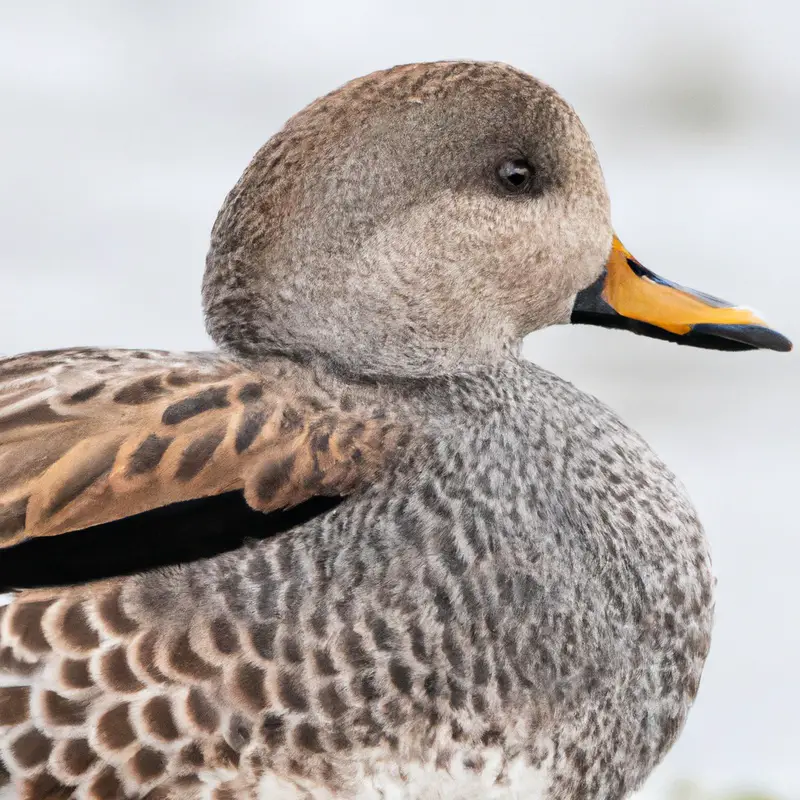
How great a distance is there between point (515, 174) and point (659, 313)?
38 centimetres

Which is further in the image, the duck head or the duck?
the duck head

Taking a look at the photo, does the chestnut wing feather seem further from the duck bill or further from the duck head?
the duck bill

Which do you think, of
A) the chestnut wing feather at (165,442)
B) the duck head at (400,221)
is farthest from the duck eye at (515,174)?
the chestnut wing feather at (165,442)

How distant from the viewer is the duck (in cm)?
211

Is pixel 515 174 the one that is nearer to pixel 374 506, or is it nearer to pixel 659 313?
pixel 659 313

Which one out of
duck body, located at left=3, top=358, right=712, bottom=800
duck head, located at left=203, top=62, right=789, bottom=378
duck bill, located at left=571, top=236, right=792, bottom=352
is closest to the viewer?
duck body, located at left=3, top=358, right=712, bottom=800

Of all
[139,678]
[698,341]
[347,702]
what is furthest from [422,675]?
[698,341]

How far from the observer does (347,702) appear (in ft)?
7.06

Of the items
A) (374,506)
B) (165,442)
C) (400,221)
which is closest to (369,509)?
(374,506)

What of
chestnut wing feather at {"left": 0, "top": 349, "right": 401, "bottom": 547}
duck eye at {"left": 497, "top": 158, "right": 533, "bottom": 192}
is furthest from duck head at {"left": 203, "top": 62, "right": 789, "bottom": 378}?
chestnut wing feather at {"left": 0, "top": 349, "right": 401, "bottom": 547}

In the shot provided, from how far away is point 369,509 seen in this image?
2.25 m

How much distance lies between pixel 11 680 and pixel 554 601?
0.81 meters

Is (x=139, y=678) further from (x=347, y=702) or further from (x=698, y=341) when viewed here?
(x=698, y=341)

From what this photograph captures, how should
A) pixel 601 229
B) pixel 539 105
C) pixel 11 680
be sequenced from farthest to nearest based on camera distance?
pixel 601 229
pixel 539 105
pixel 11 680
